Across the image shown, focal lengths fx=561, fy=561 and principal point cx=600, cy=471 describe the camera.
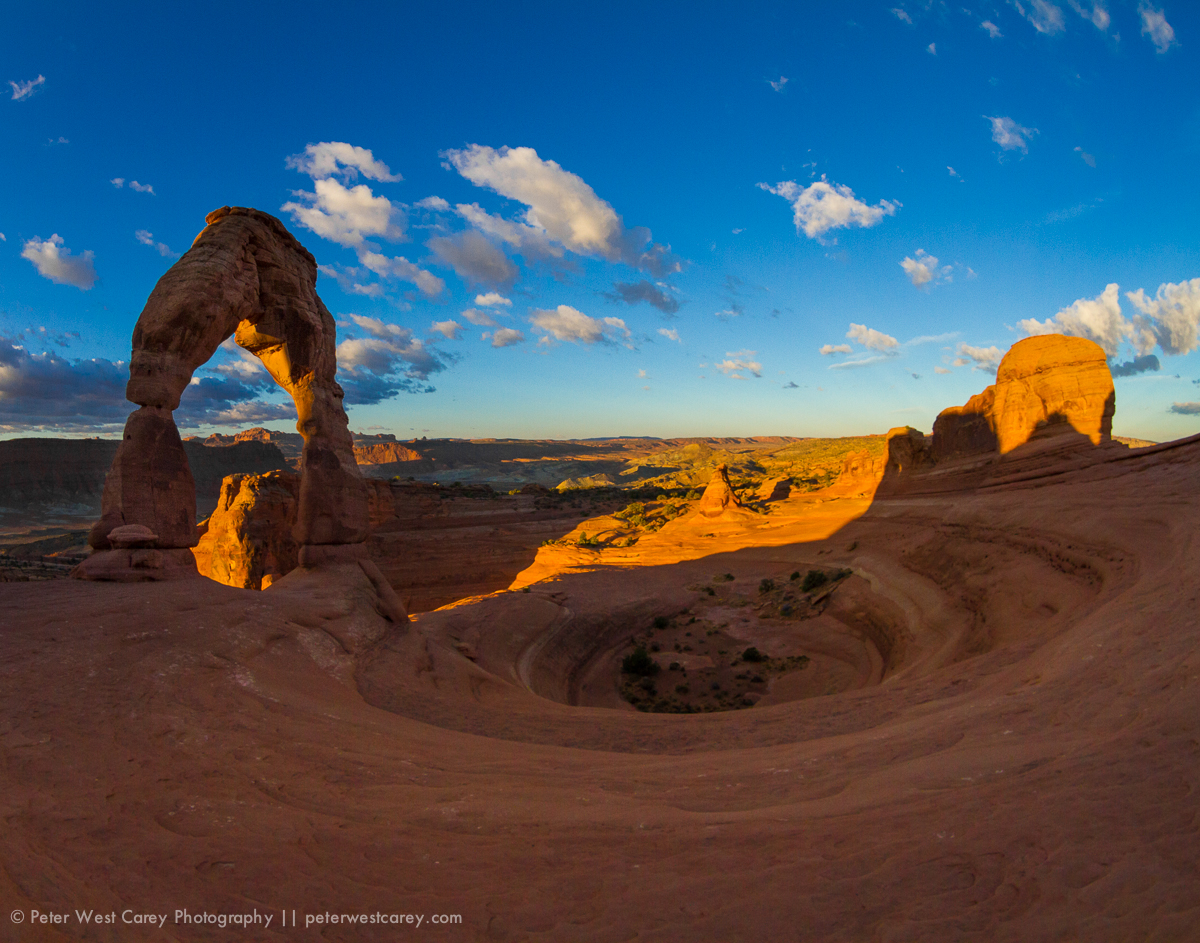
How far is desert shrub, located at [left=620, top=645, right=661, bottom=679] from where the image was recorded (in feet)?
61.6

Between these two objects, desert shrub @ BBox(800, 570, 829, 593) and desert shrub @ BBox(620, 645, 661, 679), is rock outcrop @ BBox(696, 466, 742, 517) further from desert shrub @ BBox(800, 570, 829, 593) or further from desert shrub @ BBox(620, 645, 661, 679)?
desert shrub @ BBox(620, 645, 661, 679)

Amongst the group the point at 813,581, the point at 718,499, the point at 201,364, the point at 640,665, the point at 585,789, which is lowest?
the point at 640,665

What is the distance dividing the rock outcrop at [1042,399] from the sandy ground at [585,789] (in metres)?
13.4

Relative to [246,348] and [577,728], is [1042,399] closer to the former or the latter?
[577,728]

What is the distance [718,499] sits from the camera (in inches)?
1491

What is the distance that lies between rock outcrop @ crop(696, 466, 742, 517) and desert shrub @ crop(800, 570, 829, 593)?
13393 mm

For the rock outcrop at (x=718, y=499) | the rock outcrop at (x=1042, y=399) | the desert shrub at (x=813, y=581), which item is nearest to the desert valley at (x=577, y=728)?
the rock outcrop at (x=1042, y=399)

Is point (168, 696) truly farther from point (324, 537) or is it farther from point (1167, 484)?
point (1167, 484)

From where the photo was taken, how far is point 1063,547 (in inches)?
510

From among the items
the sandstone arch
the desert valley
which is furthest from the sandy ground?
the sandstone arch

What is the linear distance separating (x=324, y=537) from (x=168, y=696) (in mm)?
9018

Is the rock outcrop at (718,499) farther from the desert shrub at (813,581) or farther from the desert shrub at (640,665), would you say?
the desert shrub at (640,665)

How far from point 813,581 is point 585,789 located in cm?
2070

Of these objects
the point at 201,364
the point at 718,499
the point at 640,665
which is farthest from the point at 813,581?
the point at 201,364
